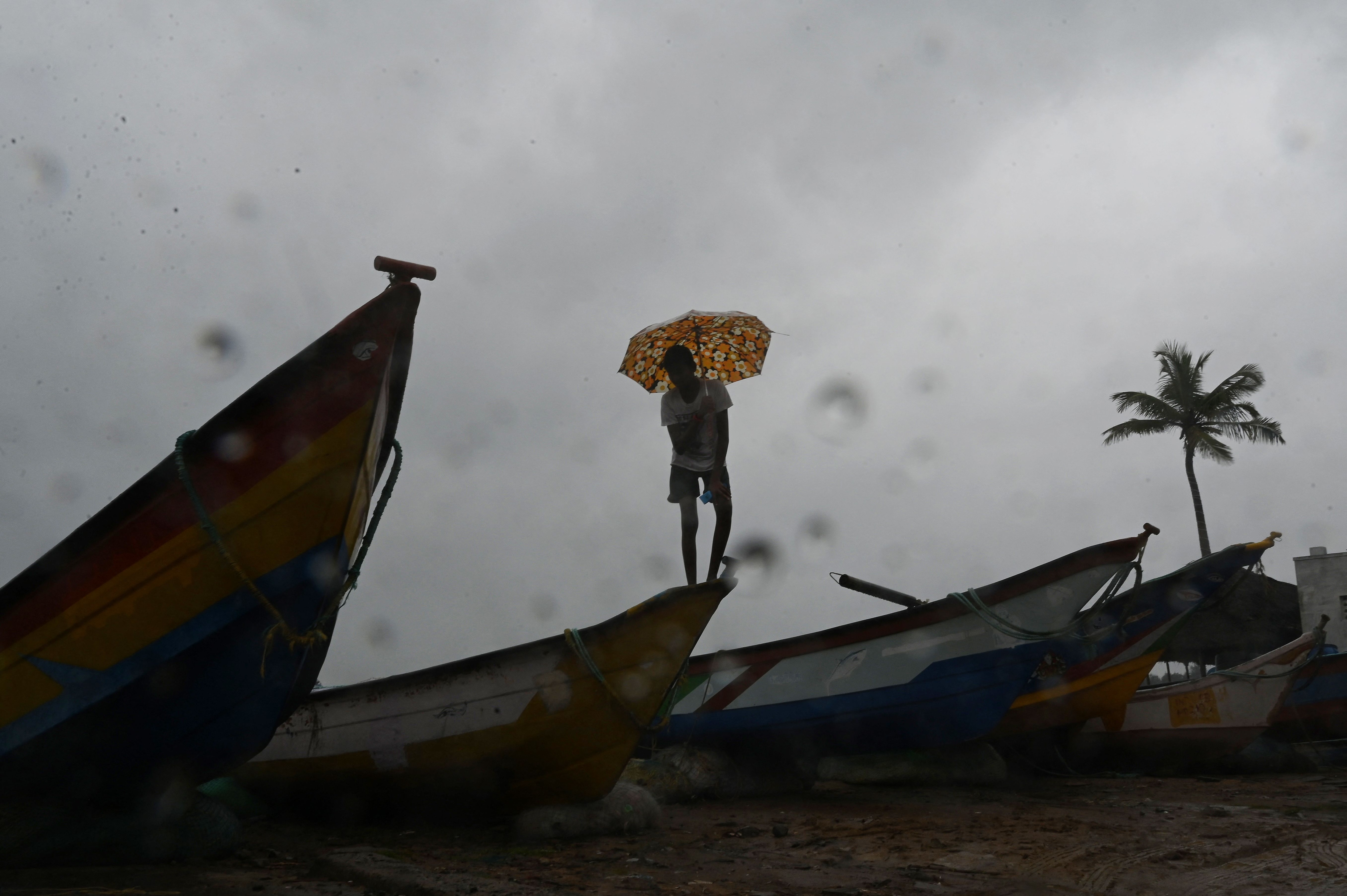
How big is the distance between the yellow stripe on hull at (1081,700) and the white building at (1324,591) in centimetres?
1977

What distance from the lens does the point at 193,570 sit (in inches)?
150

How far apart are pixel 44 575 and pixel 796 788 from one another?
205 inches

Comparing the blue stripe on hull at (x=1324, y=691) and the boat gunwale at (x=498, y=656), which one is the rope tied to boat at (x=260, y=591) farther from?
the blue stripe on hull at (x=1324, y=691)

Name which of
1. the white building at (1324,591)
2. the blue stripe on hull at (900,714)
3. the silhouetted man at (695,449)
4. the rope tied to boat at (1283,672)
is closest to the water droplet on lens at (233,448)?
the silhouetted man at (695,449)

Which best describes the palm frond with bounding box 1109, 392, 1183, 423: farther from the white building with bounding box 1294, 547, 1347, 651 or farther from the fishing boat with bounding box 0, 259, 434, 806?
the fishing boat with bounding box 0, 259, 434, 806

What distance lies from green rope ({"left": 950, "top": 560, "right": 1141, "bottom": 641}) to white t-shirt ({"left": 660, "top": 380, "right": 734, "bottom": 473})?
7.34 ft

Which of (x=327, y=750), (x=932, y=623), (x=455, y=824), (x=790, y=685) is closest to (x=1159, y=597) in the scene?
(x=932, y=623)

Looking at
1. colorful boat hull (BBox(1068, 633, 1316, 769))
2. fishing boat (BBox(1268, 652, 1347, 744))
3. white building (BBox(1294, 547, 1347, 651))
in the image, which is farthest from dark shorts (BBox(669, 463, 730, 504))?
white building (BBox(1294, 547, 1347, 651))

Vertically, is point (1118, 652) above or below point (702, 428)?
below

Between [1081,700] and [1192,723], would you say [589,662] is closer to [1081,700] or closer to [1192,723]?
[1081,700]

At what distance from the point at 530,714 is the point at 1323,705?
10062 mm

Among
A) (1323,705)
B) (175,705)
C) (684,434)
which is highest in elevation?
(684,434)

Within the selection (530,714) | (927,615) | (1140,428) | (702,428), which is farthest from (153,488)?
(1140,428)

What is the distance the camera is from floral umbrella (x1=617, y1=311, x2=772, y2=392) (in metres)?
5.87
